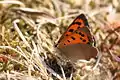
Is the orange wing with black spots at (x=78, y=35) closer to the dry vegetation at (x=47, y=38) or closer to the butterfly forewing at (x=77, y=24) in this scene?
the butterfly forewing at (x=77, y=24)

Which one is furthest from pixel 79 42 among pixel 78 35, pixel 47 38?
pixel 47 38

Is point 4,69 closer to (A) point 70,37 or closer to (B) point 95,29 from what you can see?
(A) point 70,37

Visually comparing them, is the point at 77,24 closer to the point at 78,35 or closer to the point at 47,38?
the point at 78,35

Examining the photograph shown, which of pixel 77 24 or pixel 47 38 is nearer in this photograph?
pixel 77 24

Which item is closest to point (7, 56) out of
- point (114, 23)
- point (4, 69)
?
point (4, 69)

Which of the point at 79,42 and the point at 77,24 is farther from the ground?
the point at 77,24
